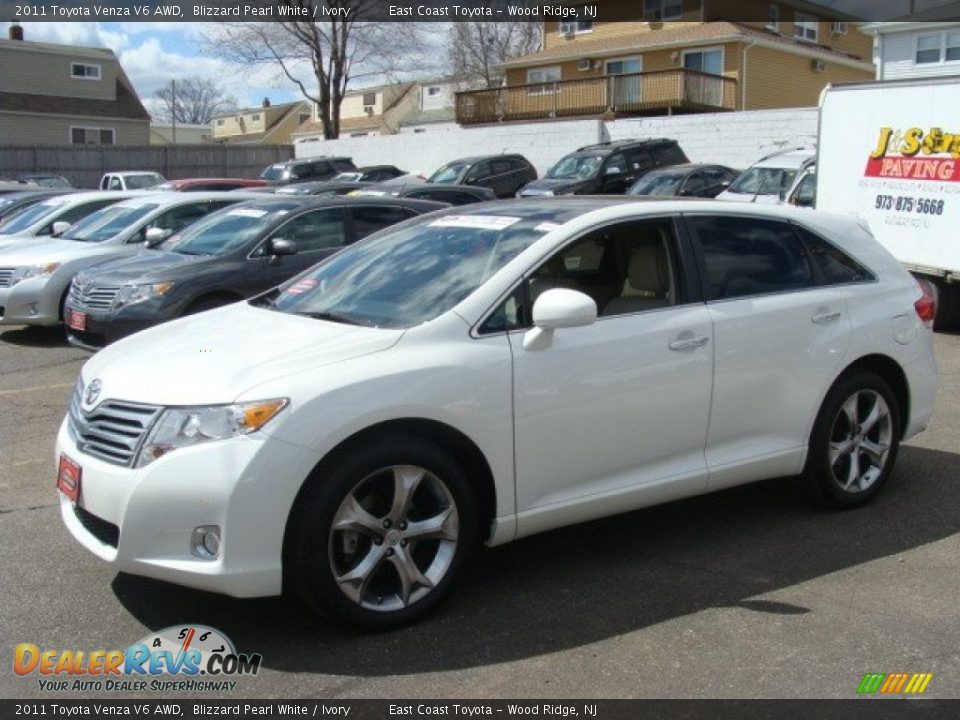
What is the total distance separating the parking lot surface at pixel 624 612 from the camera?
12.2 ft

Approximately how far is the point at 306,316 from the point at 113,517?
1.32m

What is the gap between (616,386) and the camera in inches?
179

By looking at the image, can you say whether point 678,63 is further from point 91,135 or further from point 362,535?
point 362,535

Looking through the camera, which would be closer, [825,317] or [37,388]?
[825,317]

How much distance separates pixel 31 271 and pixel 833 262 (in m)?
8.97

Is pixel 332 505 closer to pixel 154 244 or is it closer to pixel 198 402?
pixel 198 402

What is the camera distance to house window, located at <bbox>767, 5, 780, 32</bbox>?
3722 cm

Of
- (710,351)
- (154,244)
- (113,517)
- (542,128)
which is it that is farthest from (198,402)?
(542,128)

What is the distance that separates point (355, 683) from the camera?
12.0ft

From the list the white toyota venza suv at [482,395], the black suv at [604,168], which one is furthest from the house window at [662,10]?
the white toyota venza suv at [482,395]

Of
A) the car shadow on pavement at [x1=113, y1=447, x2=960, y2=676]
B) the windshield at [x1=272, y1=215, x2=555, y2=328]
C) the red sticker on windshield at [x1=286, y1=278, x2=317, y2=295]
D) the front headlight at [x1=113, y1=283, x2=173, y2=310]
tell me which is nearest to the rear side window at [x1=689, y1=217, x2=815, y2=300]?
the windshield at [x1=272, y1=215, x2=555, y2=328]

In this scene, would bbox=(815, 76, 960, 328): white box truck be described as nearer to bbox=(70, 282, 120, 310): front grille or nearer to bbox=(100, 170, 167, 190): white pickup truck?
bbox=(70, 282, 120, 310): front grille

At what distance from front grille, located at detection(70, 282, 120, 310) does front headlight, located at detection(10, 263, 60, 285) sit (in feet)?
6.03

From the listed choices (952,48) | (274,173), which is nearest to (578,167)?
(274,173)
